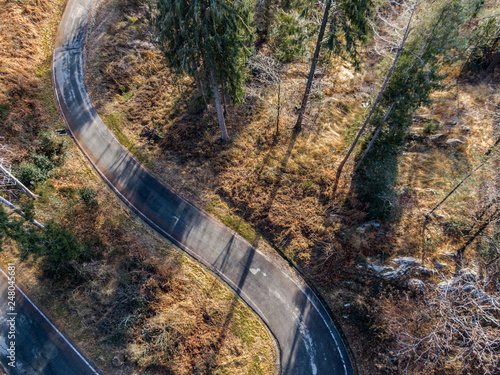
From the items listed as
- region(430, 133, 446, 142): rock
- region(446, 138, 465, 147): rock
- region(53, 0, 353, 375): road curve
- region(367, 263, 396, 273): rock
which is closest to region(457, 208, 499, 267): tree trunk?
region(367, 263, 396, 273): rock

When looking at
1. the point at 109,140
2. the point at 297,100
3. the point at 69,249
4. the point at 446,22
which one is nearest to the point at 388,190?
the point at 446,22

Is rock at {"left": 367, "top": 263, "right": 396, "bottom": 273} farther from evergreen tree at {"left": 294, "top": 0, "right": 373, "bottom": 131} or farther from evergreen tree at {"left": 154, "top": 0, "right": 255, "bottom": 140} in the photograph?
evergreen tree at {"left": 154, "top": 0, "right": 255, "bottom": 140}

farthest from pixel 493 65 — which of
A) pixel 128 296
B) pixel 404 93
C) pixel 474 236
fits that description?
pixel 128 296

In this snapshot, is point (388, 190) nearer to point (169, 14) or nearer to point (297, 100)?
point (297, 100)

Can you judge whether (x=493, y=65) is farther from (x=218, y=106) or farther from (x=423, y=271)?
(x=218, y=106)

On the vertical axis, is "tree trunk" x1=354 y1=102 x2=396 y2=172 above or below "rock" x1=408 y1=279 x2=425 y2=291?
above

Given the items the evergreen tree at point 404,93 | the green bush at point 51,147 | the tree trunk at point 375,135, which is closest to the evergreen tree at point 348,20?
the evergreen tree at point 404,93
